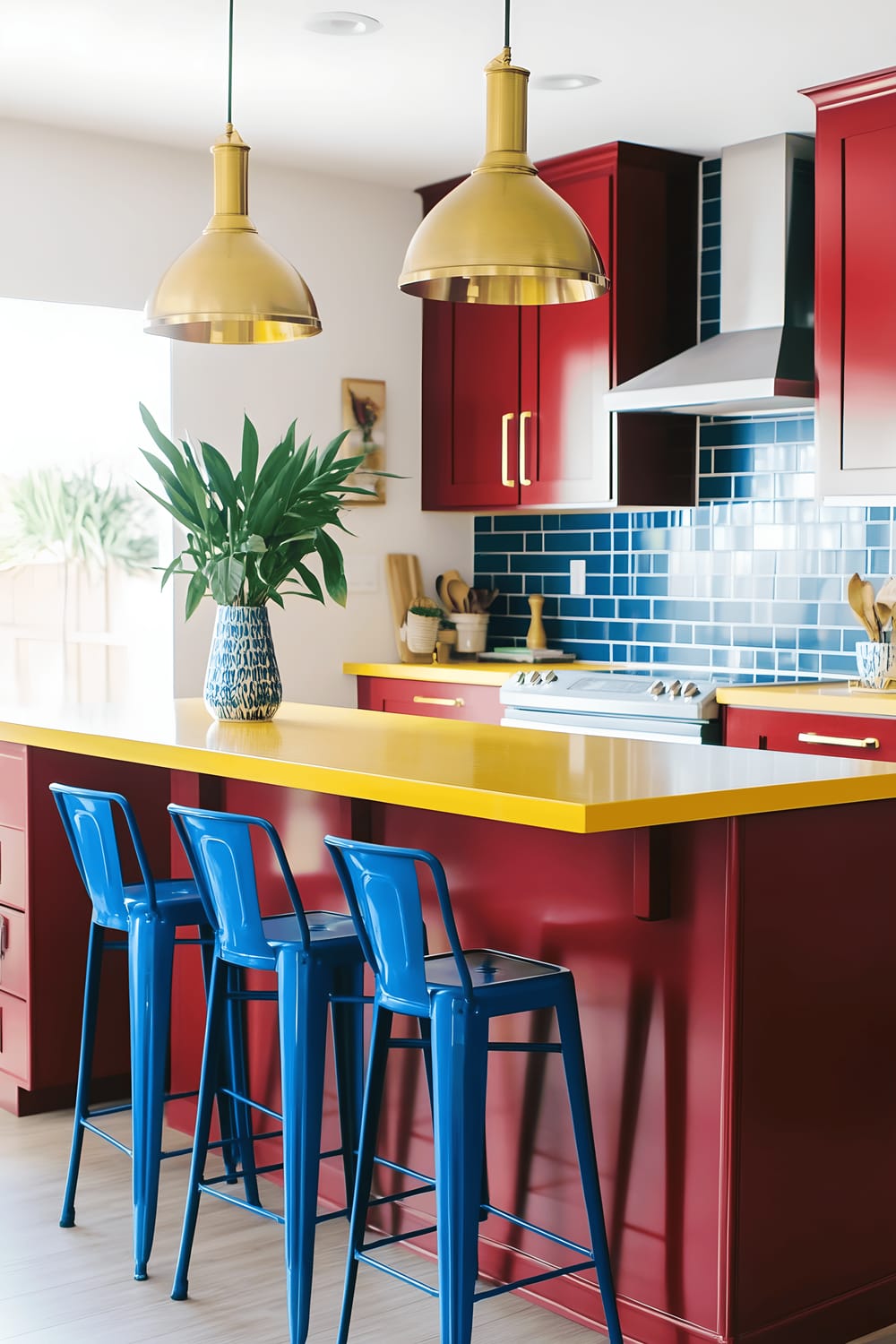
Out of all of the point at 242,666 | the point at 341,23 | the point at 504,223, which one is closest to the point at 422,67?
the point at 341,23

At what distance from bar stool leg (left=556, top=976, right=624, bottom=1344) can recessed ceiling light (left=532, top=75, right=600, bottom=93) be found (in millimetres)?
2935

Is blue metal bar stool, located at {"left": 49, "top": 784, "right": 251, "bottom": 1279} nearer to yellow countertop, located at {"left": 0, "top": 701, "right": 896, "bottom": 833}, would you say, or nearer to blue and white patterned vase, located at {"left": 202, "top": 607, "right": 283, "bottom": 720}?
yellow countertop, located at {"left": 0, "top": 701, "right": 896, "bottom": 833}

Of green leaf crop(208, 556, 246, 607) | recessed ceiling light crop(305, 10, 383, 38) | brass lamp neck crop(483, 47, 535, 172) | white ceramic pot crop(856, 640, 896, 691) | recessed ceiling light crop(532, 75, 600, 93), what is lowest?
white ceramic pot crop(856, 640, 896, 691)

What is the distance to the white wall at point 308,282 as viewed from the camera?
5168 millimetres

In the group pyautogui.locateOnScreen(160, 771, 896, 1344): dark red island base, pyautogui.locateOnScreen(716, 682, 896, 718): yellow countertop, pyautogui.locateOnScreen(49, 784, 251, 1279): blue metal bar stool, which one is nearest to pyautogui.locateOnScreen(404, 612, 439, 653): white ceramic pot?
pyautogui.locateOnScreen(716, 682, 896, 718): yellow countertop

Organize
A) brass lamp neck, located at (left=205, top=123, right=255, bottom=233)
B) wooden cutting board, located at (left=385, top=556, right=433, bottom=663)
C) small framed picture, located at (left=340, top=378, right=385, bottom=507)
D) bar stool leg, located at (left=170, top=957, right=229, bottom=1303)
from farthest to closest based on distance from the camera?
wooden cutting board, located at (left=385, top=556, right=433, bottom=663)
small framed picture, located at (left=340, top=378, right=385, bottom=507)
brass lamp neck, located at (left=205, top=123, right=255, bottom=233)
bar stool leg, located at (left=170, top=957, right=229, bottom=1303)

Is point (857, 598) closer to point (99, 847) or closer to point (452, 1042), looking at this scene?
point (99, 847)

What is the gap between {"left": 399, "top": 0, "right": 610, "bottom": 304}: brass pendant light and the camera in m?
2.69

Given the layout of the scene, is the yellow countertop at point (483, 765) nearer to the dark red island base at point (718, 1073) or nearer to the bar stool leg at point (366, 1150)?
the dark red island base at point (718, 1073)

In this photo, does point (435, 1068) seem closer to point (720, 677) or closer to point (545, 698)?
point (545, 698)

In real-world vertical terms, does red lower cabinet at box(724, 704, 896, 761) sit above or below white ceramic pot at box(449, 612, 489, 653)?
below

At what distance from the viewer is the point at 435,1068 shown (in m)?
2.46

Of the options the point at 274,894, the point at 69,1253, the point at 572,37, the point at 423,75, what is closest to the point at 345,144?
the point at 423,75

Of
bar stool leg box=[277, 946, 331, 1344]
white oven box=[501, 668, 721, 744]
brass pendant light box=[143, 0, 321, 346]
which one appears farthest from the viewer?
white oven box=[501, 668, 721, 744]
